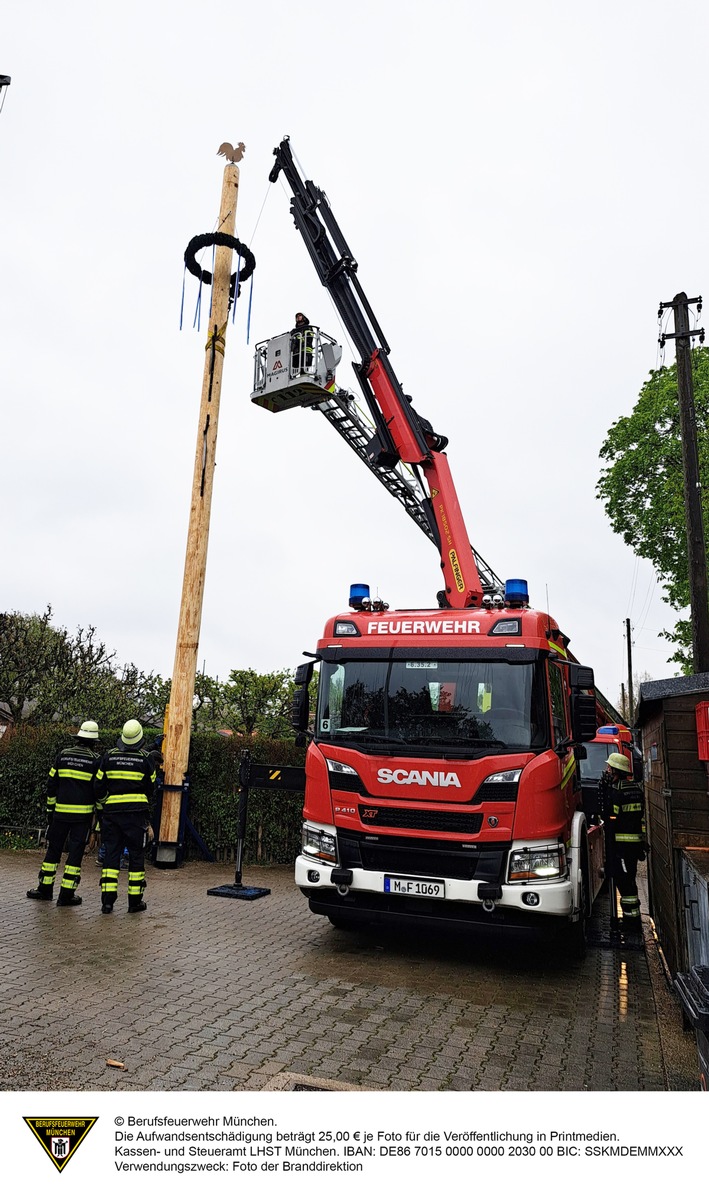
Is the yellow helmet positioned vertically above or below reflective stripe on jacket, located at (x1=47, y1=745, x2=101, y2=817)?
above

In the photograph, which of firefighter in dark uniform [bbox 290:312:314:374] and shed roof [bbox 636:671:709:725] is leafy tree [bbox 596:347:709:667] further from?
shed roof [bbox 636:671:709:725]

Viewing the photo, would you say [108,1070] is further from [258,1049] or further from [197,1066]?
[258,1049]

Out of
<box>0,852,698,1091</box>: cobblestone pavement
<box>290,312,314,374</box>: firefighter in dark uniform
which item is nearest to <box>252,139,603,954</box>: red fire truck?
<box>0,852,698,1091</box>: cobblestone pavement

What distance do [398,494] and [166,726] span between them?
5420 mm

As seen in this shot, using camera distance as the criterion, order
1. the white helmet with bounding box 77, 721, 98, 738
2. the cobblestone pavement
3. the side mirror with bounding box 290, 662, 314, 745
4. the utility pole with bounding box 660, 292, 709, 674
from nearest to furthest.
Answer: the cobblestone pavement
the side mirror with bounding box 290, 662, 314, 745
the white helmet with bounding box 77, 721, 98, 738
the utility pole with bounding box 660, 292, 709, 674

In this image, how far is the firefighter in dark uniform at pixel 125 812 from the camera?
24.3ft

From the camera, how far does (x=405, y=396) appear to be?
33.4 ft

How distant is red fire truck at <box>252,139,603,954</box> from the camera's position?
221 inches

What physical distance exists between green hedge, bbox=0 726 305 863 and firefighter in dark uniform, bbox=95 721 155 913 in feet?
10.5

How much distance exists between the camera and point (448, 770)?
19.0ft
